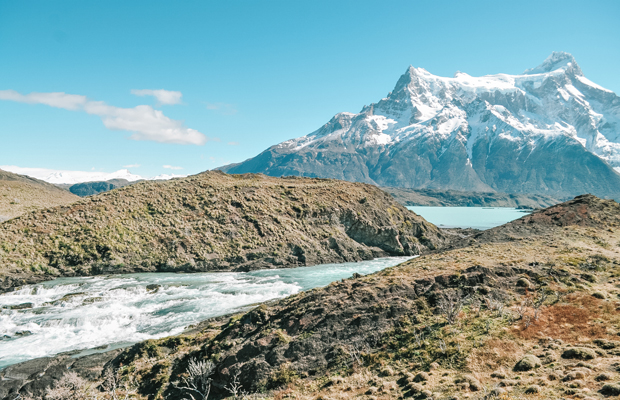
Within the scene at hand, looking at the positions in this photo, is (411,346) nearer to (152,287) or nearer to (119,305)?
(119,305)

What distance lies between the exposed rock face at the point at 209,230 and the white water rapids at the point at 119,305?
170 inches

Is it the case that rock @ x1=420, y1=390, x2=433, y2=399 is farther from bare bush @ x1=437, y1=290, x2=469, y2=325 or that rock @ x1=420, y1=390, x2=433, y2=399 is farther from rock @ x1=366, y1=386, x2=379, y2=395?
bare bush @ x1=437, y1=290, x2=469, y2=325

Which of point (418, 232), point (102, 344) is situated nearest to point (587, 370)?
point (102, 344)

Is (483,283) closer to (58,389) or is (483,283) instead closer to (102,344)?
(58,389)

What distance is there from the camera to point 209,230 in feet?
187

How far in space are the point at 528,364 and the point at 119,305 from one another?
34.3 metres

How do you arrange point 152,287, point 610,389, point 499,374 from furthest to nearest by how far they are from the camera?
1. point 152,287
2. point 499,374
3. point 610,389

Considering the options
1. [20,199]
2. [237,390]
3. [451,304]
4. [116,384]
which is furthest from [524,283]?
[20,199]

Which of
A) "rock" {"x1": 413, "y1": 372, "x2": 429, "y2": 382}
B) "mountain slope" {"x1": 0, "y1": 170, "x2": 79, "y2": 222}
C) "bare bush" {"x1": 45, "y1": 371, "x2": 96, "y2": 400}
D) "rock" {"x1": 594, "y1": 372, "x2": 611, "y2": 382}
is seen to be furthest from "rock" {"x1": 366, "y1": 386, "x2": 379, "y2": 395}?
"mountain slope" {"x1": 0, "y1": 170, "x2": 79, "y2": 222}

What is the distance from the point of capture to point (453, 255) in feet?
119

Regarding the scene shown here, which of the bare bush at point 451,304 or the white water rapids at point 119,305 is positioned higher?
the bare bush at point 451,304

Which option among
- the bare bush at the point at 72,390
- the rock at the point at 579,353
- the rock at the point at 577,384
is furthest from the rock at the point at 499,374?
the bare bush at the point at 72,390

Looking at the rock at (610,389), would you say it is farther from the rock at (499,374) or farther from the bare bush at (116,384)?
the bare bush at (116,384)

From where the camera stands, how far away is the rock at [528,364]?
1348 centimetres
